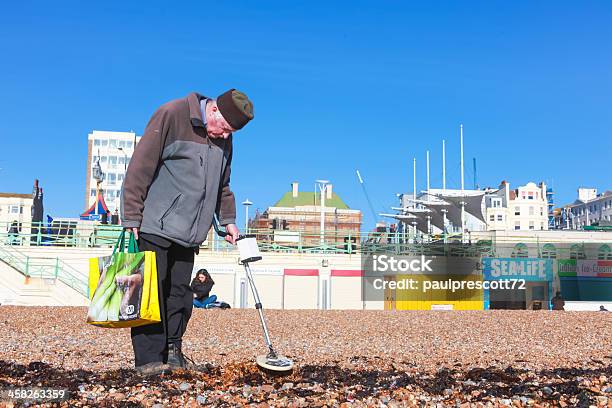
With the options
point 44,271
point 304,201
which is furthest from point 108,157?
point 44,271

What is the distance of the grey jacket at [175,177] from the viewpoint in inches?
142

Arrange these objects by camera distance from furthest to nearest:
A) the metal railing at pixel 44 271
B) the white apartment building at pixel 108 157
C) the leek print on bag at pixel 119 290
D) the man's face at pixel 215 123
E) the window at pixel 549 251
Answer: the white apartment building at pixel 108 157
the window at pixel 549 251
the metal railing at pixel 44 271
the man's face at pixel 215 123
the leek print on bag at pixel 119 290

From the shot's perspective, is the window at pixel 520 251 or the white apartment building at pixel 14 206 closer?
the window at pixel 520 251

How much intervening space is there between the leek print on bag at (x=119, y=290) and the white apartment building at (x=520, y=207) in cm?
10793

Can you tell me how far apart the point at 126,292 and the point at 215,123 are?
3.57ft

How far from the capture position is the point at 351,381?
3434 millimetres

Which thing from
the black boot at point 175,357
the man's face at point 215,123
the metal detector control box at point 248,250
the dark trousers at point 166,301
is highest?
the man's face at point 215,123

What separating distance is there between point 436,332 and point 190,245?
5.83 meters

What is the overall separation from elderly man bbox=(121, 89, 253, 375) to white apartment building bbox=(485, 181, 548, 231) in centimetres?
10749

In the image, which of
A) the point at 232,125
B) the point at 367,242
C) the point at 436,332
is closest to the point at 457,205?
the point at 367,242

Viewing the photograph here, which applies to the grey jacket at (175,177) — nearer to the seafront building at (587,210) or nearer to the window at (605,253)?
the window at (605,253)

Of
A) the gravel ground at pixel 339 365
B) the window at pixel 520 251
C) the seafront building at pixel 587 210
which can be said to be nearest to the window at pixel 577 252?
the window at pixel 520 251

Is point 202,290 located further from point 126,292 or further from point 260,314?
point 126,292

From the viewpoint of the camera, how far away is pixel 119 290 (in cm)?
344
